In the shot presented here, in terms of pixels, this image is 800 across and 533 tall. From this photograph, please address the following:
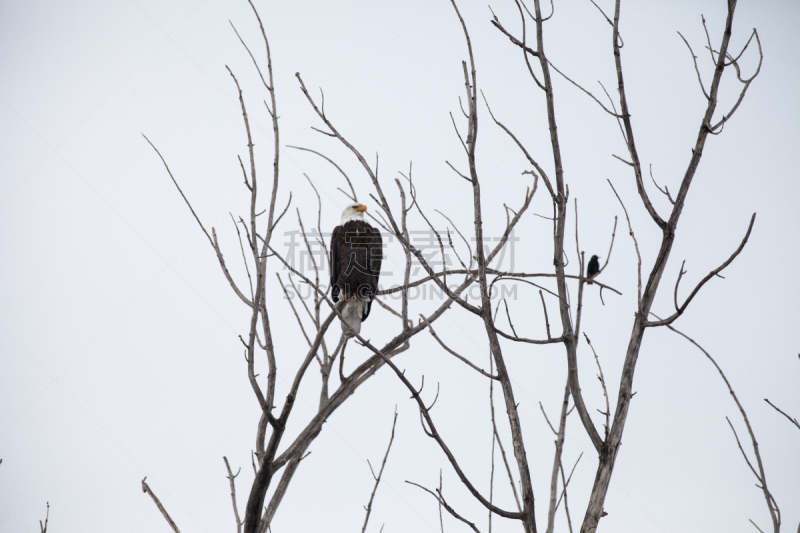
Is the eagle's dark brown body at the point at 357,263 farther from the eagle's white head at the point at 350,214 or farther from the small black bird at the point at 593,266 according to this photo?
the small black bird at the point at 593,266

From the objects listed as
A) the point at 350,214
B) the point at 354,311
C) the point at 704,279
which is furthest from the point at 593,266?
the point at 704,279

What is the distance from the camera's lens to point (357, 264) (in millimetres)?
4539

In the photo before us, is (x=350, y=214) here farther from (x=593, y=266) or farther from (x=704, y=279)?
(x=704, y=279)

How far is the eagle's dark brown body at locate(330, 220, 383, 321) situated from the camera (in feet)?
14.8

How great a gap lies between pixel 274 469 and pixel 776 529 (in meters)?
1.36

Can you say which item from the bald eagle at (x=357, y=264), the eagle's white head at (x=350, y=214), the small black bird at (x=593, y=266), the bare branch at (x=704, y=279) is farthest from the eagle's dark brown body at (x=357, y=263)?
the bare branch at (x=704, y=279)

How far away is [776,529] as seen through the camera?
4.20 feet

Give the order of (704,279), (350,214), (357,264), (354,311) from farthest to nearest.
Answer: (350,214)
(357,264)
(354,311)
(704,279)

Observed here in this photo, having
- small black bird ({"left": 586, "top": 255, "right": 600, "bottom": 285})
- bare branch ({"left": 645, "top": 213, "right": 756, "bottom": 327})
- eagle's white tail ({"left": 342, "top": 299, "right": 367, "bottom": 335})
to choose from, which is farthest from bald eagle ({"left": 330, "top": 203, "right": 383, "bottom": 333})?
bare branch ({"left": 645, "top": 213, "right": 756, "bottom": 327})

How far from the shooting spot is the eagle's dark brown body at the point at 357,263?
4.52m

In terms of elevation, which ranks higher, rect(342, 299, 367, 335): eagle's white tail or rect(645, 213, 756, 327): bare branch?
rect(342, 299, 367, 335): eagle's white tail

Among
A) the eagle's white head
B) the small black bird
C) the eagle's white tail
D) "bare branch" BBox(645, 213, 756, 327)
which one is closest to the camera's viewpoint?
"bare branch" BBox(645, 213, 756, 327)

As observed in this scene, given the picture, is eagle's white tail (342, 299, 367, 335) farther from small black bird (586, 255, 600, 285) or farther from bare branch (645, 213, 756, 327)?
bare branch (645, 213, 756, 327)

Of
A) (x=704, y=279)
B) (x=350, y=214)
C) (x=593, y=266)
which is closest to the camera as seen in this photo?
(x=704, y=279)
